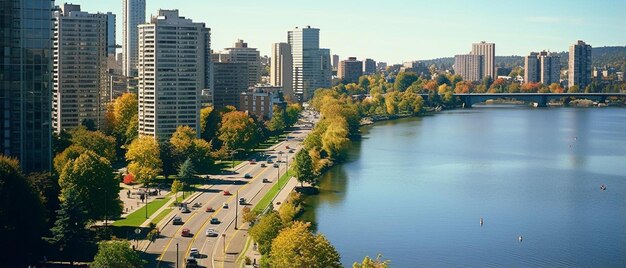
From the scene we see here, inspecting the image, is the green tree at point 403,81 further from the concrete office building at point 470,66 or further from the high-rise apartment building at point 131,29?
the concrete office building at point 470,66

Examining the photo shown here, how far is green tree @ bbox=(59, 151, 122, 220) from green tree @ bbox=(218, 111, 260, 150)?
53.6ft

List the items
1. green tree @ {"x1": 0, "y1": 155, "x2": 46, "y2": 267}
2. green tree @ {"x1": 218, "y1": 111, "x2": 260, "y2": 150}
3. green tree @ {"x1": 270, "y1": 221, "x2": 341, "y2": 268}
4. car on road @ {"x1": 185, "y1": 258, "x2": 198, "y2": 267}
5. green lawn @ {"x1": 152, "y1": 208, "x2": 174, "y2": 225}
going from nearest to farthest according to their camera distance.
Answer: green tree @ {"x1": 270, "y1": 221, "x2": 341, "y2": 268}
green tree @ {"x1": 0, "y1": 155, "x2": 46, "y2": 267}
car on road @ {"x1": 185, "y1": 258, "x2": 198, "y2": 267}
green lawn @ {"x1": 152, "y1": 208, "x2": 174, "y2": 225}
green tree @ {"x1": 218, "y1": 111, "x2": 260, "y2": 150}

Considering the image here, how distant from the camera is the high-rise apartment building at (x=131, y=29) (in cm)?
8412

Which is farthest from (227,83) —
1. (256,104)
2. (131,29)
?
(131,29)

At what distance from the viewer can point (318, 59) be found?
94.5 meters

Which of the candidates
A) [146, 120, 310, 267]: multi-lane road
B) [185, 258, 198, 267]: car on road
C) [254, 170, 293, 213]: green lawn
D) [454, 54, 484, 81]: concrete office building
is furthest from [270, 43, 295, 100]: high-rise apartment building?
[185, 258, 198, 267]: car on road

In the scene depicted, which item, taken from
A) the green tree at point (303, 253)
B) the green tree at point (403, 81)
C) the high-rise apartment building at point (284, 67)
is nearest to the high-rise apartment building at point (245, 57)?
the high-rise apartment building at point (284, 67)

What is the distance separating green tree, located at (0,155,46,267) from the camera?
719 inches

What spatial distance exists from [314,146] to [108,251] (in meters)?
23.8

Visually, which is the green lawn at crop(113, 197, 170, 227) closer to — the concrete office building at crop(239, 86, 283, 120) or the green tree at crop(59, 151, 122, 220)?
the green tree at crop(59, 151, 122, 220)

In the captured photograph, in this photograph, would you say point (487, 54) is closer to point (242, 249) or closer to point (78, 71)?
point (78, 71)

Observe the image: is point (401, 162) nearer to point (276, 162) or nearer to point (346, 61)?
point (276, 162)

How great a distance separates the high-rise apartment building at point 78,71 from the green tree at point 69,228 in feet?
67.8

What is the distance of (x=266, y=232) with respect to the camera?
20.0m
